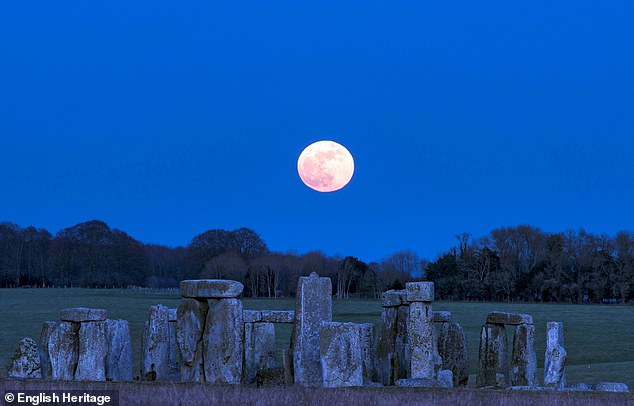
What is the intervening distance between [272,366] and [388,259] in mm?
92197

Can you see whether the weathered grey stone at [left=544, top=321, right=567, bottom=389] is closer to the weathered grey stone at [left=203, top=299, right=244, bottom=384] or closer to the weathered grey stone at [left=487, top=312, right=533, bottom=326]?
the weathered grey stone at [left=487, top=312, right=533, bottom=326]

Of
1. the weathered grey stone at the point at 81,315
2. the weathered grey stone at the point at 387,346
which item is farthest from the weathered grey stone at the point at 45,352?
the weathered grey stone at the point at 387,346

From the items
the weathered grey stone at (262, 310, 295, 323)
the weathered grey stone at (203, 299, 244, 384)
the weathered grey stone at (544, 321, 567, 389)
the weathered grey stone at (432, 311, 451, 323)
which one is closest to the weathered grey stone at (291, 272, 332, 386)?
the weathered grey stone at (203, 299, 244, 384)

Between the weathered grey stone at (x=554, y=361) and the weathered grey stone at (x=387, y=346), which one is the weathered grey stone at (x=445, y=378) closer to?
the weathered grey stone at (x=387, y=346)

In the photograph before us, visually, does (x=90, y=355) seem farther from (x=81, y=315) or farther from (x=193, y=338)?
(x=193, y=338)

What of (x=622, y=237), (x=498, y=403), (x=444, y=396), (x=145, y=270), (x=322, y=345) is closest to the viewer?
(x=498, y=403)

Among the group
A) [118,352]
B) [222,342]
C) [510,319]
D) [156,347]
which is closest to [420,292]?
[510,319]

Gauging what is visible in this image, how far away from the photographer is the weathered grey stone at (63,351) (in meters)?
19.1

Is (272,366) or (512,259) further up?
(512,259)

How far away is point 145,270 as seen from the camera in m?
131

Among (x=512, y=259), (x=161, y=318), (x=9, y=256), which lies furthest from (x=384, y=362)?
(x=9, y=256)

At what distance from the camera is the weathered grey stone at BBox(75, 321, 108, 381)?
754 inches

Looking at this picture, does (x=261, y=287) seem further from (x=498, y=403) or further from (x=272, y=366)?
(x=498, y=403)

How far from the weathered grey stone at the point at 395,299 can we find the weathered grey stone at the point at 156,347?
226 inches
